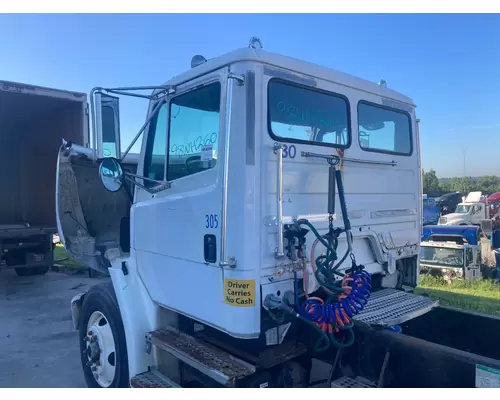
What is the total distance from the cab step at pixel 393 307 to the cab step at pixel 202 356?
86 centimetres

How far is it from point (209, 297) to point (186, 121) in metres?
1.27

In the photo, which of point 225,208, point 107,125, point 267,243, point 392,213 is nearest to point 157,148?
point 107,125

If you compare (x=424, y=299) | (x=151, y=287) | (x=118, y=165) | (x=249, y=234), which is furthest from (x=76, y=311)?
(x=424, y=299)

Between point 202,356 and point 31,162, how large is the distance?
8515 millimetres

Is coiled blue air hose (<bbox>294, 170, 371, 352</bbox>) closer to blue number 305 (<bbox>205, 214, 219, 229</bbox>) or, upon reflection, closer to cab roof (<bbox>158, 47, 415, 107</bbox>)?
blue number 305 (<bbox>205, 214, 219, 229</bbox>)

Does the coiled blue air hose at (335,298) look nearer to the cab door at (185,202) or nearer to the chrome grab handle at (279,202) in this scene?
the chrome grab handle at (279,202)

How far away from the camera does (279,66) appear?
299 centimetres

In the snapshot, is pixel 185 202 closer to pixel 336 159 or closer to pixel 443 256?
pixel 336 159

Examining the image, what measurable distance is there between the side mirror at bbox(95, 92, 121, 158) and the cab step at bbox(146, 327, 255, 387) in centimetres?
139

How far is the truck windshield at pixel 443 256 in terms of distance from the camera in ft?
32.0

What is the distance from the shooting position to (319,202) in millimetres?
3227

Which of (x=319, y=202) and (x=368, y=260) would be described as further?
(x=368, y=260)

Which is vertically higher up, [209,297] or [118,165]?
[118,165]

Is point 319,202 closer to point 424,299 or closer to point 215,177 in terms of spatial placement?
point 215,177
